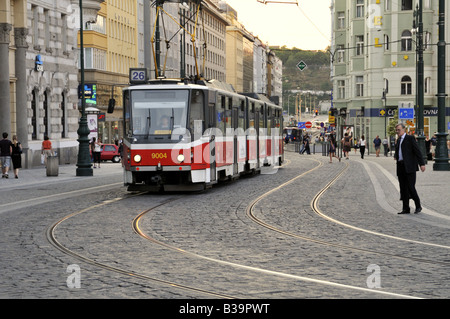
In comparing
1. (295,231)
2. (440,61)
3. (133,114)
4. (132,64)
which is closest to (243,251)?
(295,231)

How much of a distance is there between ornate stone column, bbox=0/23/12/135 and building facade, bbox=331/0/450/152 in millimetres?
36499

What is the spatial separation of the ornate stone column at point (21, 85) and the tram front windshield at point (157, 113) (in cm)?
2203

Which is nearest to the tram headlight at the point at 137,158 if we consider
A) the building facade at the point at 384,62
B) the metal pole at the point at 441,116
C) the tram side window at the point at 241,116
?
the tram side window at the point at 241,116

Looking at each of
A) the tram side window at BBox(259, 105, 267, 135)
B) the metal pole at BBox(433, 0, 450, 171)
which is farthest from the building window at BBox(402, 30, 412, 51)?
the tram side window at BBox(259, 105, 267, 135)

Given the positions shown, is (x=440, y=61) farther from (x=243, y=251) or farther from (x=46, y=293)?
(x=46, y=293)

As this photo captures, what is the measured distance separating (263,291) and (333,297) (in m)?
0.71

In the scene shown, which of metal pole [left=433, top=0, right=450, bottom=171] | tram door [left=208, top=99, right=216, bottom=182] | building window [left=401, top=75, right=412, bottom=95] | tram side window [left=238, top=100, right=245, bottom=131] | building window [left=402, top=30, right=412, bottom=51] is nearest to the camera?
tram door [left=208, top=99, right=216, bottom=182]

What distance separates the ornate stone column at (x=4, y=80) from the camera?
41.2 meters

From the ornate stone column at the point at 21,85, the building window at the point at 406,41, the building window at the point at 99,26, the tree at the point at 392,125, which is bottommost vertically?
the tree at the point at 392,125

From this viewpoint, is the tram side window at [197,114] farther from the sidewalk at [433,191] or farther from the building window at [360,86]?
the building window at [360,86]

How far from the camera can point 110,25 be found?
3152 inches

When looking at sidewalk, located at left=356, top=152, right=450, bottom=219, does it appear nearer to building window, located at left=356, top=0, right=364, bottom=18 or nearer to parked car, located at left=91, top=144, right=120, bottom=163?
parked car, located at left=91, top=144, right=120, bottom=163

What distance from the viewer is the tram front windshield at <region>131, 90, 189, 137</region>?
22.6 metres

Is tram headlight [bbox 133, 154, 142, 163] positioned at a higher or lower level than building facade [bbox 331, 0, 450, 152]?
lower
